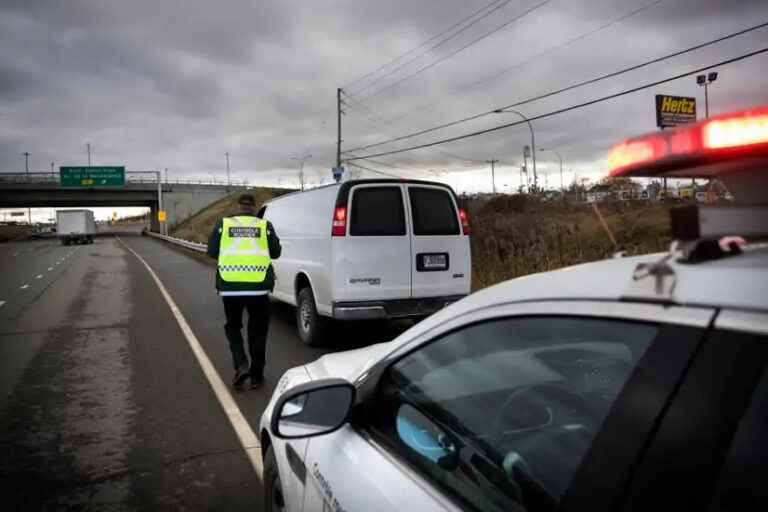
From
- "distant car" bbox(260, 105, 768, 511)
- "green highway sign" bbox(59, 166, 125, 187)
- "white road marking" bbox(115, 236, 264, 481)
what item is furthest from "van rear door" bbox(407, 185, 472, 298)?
"green highway sign" bbox(59, 166, 125, 187)

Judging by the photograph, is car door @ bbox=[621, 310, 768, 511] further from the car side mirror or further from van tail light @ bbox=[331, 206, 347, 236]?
van tail light @ bbox=[331, 206, 347, 236]

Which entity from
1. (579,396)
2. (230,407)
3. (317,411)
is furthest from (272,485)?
(230,407)

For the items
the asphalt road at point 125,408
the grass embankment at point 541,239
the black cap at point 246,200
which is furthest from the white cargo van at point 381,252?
the grass embankment at point 541,239

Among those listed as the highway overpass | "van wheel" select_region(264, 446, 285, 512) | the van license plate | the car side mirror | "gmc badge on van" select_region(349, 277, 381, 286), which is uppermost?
the highway overpass

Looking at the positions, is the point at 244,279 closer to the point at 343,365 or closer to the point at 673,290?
the point at 343,365

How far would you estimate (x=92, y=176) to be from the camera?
6525cm

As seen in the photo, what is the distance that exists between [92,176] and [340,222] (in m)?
67.8

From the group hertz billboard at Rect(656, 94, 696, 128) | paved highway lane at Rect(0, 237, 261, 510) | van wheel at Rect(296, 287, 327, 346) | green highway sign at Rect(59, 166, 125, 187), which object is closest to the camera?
paved highway lane at Rect(0, 237, 261, 510)

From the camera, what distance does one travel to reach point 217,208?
269 feet

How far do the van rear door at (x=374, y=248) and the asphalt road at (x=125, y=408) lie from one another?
1.07 meters

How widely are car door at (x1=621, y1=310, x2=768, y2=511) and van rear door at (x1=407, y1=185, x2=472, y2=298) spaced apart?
6.24 metres

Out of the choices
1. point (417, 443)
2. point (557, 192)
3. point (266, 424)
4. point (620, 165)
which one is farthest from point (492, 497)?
point (557, 192)

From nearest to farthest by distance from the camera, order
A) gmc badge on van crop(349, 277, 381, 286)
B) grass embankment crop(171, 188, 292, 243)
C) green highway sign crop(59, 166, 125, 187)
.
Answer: gmc badge on van crop(349, 277, 381, 286)
green highway sign crop(59, 166, 125, 187)
grass embankment crop(171, 188, 292, 243)

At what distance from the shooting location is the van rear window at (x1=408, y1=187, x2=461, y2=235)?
7.38m
